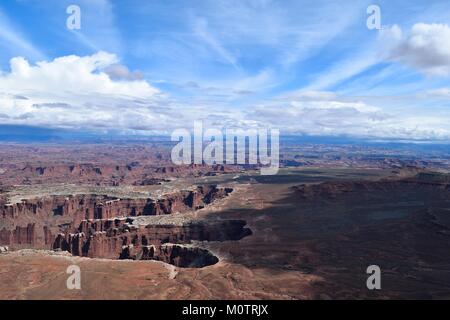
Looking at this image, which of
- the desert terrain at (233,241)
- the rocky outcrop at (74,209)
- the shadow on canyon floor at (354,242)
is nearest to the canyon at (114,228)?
the rocky outcrop at (74,209)

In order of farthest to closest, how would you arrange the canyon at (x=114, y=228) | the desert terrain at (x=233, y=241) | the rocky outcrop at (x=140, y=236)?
the rocky outcrop at (x=140, y=236) → the canyon at (x=114, y=228) → the desert terrain at (x=233, y=241)

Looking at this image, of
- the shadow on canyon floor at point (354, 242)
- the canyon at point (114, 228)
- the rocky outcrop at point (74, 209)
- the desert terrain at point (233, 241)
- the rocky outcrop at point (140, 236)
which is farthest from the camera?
the rocky outcrop at point (74, 209)

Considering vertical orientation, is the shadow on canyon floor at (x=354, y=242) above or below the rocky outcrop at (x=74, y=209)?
above

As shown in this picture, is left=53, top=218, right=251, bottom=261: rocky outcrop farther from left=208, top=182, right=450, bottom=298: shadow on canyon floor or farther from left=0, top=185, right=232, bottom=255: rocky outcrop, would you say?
left=0, top=185, right=232, bottom=255: rocky outcrop

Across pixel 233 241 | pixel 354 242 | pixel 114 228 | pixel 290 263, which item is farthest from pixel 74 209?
pixel 354 242

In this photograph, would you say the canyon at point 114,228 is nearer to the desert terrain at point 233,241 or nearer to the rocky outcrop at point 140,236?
the rocky outcrop at point 140,236

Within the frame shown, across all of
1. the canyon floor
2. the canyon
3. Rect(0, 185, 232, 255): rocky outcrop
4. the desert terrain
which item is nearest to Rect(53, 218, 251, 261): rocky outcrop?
the canyon

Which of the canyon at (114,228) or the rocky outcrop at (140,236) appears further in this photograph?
the rocky outcrop at (140,236)

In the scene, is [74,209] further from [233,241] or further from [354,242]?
[354,242]

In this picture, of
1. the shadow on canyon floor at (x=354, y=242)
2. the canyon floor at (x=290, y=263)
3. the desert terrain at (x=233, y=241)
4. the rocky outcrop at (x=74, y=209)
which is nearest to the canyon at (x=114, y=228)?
the rocky outcrop at (x=74, y=209)
